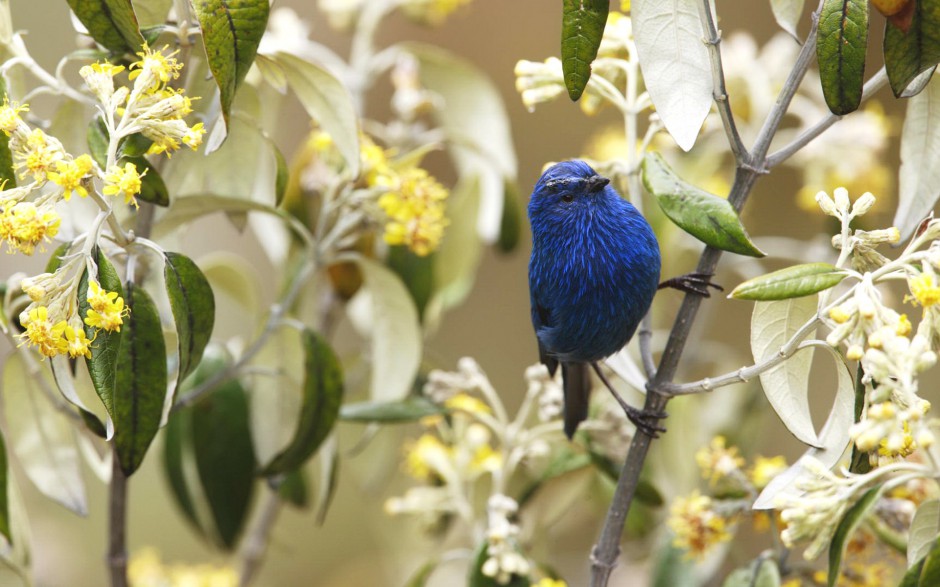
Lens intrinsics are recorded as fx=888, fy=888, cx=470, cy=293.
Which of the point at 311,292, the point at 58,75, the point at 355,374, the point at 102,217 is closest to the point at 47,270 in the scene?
the point at 102,217

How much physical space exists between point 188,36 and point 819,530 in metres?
1.11

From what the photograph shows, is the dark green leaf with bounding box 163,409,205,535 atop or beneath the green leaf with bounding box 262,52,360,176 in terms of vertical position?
beneath

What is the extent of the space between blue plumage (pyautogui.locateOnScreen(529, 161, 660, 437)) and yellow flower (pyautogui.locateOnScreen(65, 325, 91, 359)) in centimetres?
77

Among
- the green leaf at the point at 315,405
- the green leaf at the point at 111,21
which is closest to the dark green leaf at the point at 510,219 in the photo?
the green leaf at the point at 315,405

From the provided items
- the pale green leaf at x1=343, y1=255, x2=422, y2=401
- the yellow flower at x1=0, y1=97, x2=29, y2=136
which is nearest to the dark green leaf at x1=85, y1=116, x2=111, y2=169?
the yellow flower at x1=0, y1=97, x2=29, y2=136

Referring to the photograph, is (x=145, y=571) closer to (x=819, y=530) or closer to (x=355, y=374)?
(x=355, y=374)

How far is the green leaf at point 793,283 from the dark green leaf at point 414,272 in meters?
1.02

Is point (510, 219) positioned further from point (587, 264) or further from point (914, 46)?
point (914, 46)

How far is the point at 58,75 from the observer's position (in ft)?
4.37

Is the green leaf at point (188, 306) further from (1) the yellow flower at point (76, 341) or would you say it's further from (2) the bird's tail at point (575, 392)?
(2) the bird's tail at point (575, 392)

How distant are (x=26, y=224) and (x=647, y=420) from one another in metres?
0.90

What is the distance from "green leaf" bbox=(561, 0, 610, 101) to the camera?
113cm

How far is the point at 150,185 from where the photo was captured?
1.24 metres

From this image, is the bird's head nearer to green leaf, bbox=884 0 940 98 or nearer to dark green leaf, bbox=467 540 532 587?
green leaf, bbox=884 0 940 98
